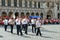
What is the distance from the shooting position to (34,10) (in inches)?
2945

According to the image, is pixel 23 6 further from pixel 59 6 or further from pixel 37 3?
pixel 59 6

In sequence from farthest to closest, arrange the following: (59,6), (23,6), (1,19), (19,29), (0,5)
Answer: (59,6), (23,6), (0,5), (1,19), (19,29)

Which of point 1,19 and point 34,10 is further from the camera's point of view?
point 34,10

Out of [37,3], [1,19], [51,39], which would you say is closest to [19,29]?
[51,39]

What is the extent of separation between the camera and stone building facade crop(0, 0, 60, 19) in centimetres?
6775

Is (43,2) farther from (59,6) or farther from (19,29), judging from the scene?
(19,29)

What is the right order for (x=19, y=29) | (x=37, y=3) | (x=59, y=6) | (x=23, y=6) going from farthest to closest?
1. (x=59, y=6)
2. (x=37, y=3)
3. (x=23, y=6)
4. (x=19, y=29)

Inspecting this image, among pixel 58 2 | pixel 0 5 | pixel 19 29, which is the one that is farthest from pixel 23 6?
pixel 19 29

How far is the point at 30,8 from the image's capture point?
73.6 meters

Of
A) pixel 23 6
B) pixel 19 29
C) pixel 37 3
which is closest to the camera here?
pixel 19 29

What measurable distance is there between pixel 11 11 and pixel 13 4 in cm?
235

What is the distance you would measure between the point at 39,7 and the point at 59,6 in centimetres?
897

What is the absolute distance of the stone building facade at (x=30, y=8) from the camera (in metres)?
67.8

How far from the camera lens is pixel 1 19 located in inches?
2050
